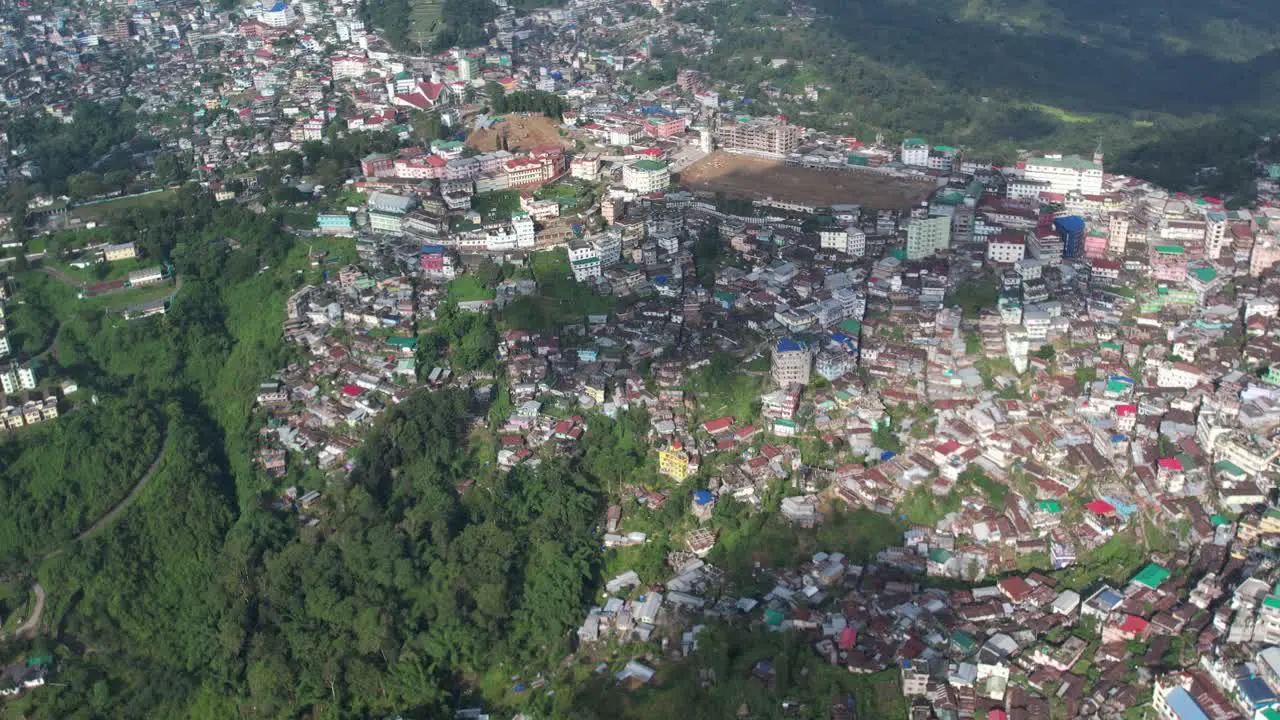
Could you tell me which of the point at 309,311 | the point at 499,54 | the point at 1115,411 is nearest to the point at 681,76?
the point at 499,54

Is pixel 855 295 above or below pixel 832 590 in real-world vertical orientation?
above

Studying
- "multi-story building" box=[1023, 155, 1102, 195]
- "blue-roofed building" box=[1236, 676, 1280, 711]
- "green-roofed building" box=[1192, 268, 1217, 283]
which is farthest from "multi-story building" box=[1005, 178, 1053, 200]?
"blue-roofed building" box=[1236, 676, 1280, 711]

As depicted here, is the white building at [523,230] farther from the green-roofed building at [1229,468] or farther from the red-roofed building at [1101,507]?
the green-roofed building at [1229,468]

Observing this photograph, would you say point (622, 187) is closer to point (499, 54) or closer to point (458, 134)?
point (458, 134)

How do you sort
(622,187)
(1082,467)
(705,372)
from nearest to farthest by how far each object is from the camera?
(1082,467)
(705,372)
(622,187)

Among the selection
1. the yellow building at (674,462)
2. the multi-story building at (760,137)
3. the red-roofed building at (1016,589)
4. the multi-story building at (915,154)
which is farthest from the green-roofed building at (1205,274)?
the yellow building at (674,462)

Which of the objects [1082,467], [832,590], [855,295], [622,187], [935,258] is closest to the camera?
[832,590]

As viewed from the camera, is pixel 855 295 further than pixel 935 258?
No
